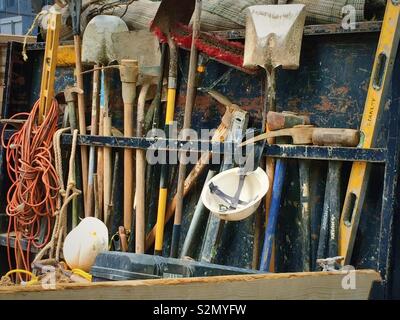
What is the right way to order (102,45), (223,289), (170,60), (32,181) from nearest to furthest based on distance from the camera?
(223,289), (170,60), (102,45), (32,181)

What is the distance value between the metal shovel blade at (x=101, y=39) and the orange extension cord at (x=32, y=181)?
48cm

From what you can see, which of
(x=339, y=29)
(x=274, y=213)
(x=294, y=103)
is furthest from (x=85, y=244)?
(x=339, y=29)

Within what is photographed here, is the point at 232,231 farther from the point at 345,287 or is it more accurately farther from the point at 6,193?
the point at 6,193

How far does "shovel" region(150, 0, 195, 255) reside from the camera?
4520 mm

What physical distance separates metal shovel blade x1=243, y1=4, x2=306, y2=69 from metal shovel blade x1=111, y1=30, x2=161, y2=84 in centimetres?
81

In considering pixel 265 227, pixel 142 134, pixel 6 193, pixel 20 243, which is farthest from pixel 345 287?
pixel 6 193

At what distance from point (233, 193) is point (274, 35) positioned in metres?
0.94

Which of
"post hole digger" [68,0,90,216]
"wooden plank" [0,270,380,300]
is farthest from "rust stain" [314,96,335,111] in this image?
"post hole digger" [68,0,90,216]

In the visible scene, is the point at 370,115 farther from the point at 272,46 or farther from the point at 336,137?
the point at 272,46

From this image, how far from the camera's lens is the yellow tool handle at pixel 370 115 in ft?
12.2

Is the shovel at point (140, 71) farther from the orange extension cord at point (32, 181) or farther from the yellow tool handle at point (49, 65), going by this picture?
the orange extension cord at point (32, 181)

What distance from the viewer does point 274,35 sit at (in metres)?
4.08

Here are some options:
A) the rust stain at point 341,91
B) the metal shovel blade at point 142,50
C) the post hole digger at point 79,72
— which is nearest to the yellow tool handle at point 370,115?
the rust stain at point 341,91

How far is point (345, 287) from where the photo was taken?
126 inches
